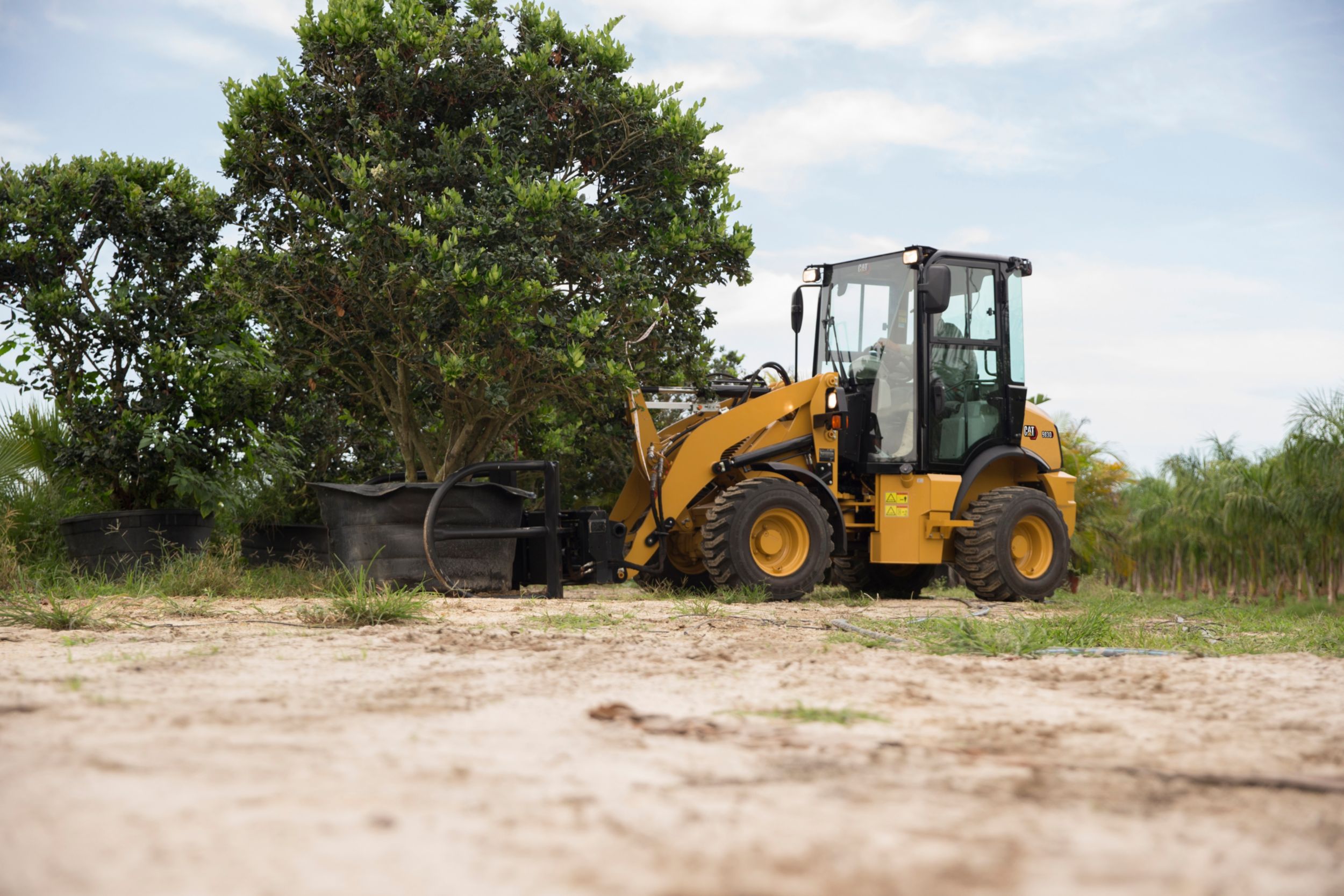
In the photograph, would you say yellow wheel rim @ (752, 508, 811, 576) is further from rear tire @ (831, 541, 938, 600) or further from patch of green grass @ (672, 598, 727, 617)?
rear tire @ (831, 541, 938, 600)

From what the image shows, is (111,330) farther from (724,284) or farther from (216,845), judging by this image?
(216,845)

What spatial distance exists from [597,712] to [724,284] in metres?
9.36

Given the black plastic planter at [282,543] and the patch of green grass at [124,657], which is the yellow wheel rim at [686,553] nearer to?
the black plastic planter at [282,543]

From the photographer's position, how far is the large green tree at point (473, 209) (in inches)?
429

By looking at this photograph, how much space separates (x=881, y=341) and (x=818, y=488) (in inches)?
65.9

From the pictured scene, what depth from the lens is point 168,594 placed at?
921 cm

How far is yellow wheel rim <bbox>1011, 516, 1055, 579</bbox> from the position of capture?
11305 millimetres

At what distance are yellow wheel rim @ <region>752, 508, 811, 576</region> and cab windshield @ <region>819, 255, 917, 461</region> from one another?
1232 millimetres

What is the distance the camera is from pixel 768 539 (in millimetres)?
10258

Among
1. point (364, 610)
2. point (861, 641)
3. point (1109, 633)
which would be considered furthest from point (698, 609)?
point (1109, 633)

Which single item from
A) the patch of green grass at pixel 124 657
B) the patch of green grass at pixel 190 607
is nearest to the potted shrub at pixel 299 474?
the patch of green grass at pixel 190 607

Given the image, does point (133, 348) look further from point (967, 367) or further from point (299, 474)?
point (967, 367)

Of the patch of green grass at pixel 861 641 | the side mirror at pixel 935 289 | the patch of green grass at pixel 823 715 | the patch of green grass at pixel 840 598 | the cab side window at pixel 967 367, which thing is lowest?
the patch of green grass at pixel 840 598

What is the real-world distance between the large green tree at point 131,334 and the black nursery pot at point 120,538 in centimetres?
42
